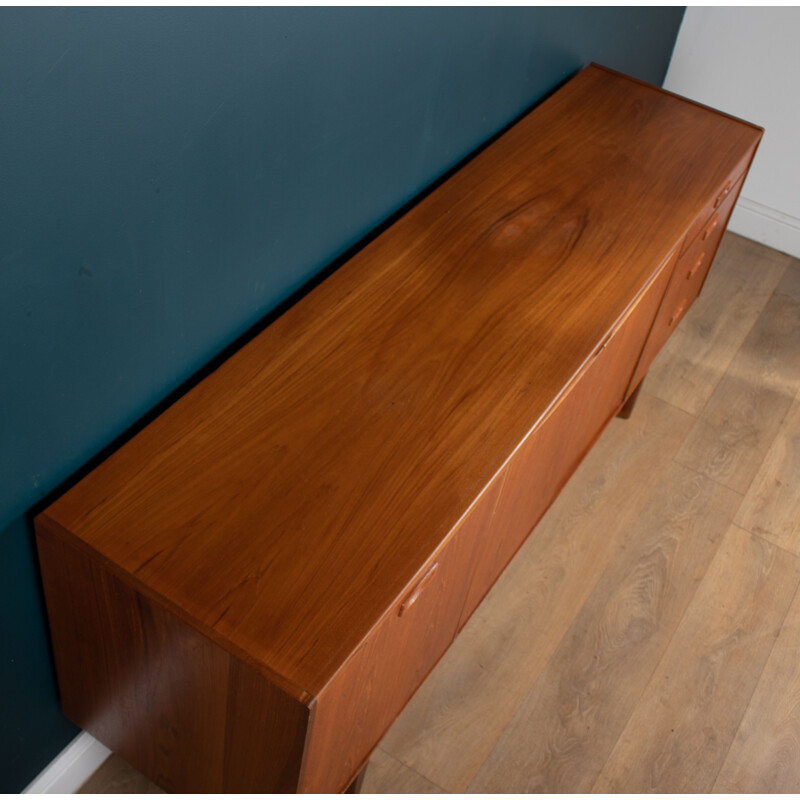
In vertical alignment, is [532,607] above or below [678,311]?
below

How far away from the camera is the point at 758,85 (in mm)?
2791

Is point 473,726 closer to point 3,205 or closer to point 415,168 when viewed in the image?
point 415,168

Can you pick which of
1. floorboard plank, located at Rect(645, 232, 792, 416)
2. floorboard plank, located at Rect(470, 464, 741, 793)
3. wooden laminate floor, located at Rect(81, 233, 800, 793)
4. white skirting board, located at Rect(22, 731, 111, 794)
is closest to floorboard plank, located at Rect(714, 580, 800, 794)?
wooden laminate floor, located at Rect(81, 233, 800, 793)

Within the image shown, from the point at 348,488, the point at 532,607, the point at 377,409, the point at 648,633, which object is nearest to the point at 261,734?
the point at 348,488

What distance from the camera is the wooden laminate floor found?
1744 millimetres

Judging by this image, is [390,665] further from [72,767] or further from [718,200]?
[718,200]

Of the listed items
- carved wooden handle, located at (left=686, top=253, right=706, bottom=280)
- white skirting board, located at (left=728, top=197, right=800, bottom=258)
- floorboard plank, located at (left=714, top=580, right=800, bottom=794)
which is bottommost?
floorboard plank, located at (left=714, top=580, right=800, bottom=794)

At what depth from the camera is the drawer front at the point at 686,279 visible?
6.75 feet

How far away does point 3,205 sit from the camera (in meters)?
1.00

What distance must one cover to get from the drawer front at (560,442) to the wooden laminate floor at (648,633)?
0.24 meters

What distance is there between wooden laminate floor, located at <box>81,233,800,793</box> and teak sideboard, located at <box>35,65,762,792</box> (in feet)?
0.84

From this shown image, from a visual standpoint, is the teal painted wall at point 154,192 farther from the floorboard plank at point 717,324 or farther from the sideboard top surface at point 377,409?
the floorboard plank at point 717,324

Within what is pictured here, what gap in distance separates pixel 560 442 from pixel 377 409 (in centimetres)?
41

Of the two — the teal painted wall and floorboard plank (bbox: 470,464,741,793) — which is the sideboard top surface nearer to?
the teal painted wall
